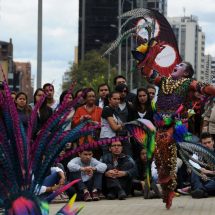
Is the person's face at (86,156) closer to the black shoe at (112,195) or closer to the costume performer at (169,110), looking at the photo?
the black shoe at (112,195)

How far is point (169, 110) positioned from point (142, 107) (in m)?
1.89

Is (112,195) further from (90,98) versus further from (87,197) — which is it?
(90,98)

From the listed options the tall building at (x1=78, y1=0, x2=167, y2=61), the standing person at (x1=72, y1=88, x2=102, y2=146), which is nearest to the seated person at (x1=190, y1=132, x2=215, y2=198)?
the standing person at (x1=72, y1=88, x2=102, y2=146)

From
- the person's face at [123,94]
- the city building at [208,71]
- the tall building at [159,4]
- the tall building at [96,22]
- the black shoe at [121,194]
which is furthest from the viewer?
the tall building at [159,4]

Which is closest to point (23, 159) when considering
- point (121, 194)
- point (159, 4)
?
point (121, 194)

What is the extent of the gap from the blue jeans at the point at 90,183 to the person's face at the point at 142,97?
4.98 ft

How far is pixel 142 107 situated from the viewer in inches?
327

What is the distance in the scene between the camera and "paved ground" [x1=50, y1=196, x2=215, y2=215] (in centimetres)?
626

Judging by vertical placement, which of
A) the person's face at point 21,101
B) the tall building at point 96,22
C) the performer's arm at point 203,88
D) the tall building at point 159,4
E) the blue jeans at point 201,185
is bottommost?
the blue jeans at point 201,185

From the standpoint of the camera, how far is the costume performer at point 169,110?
6175 millimetres

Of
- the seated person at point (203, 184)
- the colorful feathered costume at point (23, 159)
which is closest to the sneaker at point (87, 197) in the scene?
the seated person at point (203, 184)

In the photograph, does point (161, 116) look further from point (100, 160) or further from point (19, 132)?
point (19, 132)

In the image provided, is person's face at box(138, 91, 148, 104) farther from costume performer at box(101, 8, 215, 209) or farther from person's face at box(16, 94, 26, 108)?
person's face at box(16, 94, 26, 108)

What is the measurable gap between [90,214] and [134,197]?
7.12 feet
